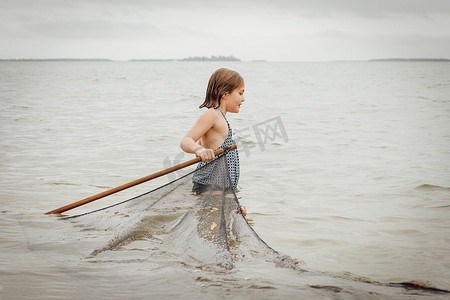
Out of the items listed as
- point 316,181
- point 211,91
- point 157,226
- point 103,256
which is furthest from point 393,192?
point 103,256

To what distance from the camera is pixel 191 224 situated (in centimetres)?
345

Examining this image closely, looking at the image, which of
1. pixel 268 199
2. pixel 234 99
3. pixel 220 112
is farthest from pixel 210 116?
pixel 268 199

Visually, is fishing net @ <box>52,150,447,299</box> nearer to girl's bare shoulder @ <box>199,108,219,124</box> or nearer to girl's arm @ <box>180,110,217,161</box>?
girl's arm @ <box>180,110,217,161</box>

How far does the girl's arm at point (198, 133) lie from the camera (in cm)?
373

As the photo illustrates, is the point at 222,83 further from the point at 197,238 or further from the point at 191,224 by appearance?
the point at 197,238

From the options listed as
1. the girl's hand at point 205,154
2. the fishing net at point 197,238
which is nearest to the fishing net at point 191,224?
the fishing net at point 197,238

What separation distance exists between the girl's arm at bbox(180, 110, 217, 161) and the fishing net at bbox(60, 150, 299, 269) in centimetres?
20

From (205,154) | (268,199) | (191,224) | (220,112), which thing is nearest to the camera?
(191,224)

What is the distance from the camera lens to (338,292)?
8.36ft

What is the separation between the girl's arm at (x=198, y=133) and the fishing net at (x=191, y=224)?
196mm

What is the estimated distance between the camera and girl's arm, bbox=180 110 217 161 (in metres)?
3.73

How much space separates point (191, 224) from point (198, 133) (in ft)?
2.96

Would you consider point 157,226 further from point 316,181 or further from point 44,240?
point 316,181

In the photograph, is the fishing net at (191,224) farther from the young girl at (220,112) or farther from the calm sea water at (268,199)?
the young girl at (220,112)
